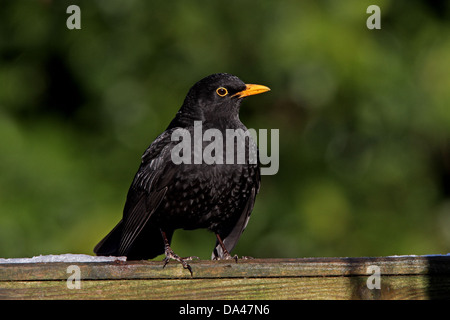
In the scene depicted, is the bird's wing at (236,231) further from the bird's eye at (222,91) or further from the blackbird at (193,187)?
the bird's eye at (222,91)

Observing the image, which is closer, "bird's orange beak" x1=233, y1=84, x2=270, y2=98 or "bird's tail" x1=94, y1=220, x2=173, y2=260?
"bird's tail" x1=94, y1=220, x2=173, y2=260

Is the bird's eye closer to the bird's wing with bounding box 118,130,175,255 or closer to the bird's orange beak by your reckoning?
the bird's orange beak

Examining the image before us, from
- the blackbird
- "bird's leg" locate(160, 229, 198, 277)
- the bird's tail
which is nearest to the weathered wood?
"bird's leg" locate(160, 229, 198, 277)

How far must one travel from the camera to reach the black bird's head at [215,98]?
163 inches

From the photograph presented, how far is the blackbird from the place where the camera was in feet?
12.6

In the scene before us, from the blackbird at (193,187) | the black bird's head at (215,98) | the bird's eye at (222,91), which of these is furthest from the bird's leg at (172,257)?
the bird's eye at (222,91)

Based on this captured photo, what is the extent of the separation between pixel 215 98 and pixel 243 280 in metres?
1.42

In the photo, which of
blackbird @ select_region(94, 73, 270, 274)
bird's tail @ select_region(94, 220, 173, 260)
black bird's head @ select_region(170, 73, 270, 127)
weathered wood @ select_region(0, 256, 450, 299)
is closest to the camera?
weathered wood @ select_region(0, 256, 450, 299)

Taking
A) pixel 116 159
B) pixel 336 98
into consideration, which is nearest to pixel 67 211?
pixel 116 159

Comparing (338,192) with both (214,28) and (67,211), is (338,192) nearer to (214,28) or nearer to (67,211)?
(214,28)

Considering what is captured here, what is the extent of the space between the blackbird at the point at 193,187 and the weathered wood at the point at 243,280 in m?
0.57

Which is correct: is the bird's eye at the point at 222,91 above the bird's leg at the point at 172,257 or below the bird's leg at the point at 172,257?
above
